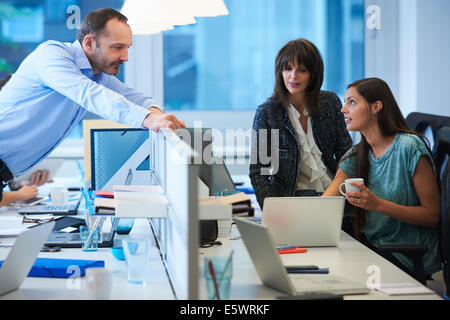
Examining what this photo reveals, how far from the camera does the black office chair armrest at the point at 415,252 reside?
1.97 meters

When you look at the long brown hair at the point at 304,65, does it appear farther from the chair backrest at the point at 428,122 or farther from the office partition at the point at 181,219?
the office partition at the point at 181,219

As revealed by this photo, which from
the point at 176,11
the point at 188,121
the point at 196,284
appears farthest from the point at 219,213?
the point at 188,121

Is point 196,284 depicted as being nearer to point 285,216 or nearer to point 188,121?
point 285,216

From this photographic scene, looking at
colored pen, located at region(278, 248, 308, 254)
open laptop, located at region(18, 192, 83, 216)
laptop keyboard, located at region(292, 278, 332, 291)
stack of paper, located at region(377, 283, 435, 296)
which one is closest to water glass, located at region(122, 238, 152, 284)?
laptop keyboard, located at region(292, 278, 332, 291)

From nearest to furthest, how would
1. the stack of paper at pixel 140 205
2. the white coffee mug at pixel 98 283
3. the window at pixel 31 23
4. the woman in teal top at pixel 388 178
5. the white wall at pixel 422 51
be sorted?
1. the white coffee mug at pixel 98 283
2. the stack of paper at pixel 140 205
3. the woman in teal top at pixel 388 178
4. the white wall at pixel 422 51
5. the window at pixel 31 23

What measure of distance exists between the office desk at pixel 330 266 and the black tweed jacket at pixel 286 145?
0.70 metres

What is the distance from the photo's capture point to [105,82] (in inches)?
104

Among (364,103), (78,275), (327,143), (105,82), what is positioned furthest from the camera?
(327,143)

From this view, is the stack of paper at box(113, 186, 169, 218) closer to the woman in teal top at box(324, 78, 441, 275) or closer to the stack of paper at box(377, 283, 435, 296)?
the stack of paper at box(377, 283, 435, 296)

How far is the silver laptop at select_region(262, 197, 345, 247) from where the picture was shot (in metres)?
1.91

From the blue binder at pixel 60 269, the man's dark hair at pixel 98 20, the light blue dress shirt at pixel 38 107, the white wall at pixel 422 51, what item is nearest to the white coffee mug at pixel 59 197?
the light blue dress shirt at pixel 38 107

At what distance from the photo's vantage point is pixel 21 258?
1471 mm
